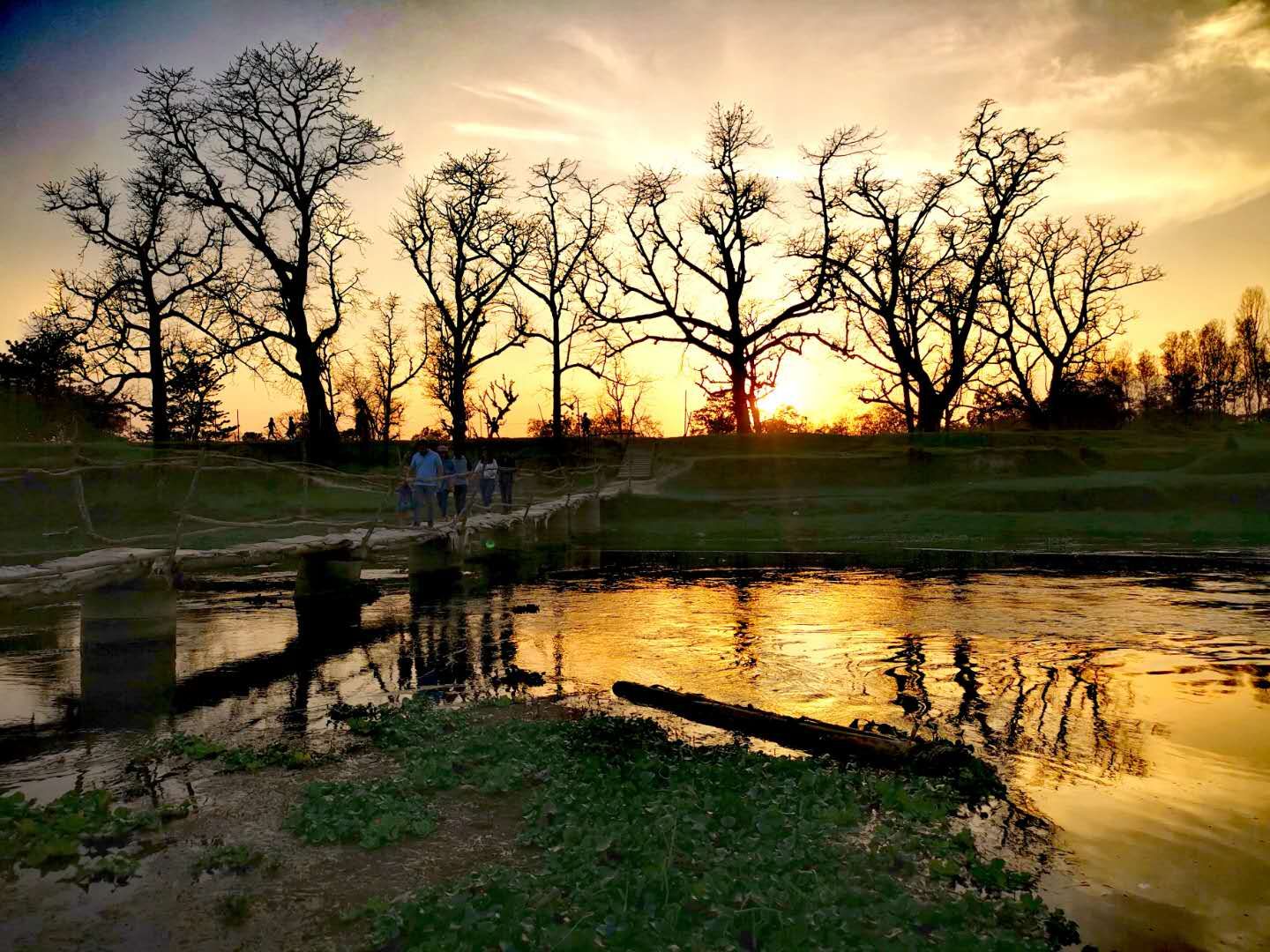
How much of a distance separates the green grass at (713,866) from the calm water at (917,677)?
0.64m

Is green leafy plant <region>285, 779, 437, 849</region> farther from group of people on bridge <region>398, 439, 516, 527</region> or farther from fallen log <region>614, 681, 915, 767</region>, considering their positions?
group of people on bridge <region>398, 439, 516, 527</region>

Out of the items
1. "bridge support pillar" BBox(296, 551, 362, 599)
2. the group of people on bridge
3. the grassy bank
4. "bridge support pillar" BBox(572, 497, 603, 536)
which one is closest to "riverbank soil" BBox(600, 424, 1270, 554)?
"bridge support pillar" BBox(572, 497, 603, 536)

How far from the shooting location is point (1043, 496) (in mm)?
A: 29812

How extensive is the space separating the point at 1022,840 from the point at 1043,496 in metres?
26.0

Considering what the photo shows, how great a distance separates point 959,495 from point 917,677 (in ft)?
71.3

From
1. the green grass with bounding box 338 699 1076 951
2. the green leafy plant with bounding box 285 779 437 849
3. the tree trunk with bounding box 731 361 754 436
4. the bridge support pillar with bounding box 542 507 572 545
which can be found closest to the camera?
the green grass with bounding box 338 699 1076 951

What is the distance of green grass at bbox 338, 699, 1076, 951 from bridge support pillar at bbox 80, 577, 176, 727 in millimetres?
4759

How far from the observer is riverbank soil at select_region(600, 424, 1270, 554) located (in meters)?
25.8

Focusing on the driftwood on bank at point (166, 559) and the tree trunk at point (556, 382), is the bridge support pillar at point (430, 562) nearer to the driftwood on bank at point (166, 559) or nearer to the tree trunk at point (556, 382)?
the driftwood on bank at point (166, 559)

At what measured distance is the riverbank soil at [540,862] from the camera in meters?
4.73

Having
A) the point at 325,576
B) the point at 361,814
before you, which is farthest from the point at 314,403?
the point at 361,814

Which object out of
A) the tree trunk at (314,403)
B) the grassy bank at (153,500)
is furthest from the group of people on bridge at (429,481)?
the tree trunk at (314,403)

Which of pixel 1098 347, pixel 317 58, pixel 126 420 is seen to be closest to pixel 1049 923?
pixel 317 58

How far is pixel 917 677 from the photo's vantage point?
10.7 m
